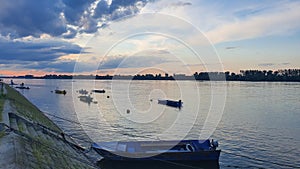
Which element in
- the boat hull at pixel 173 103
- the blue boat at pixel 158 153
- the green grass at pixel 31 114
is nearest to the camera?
the green grass at pixel 31 114

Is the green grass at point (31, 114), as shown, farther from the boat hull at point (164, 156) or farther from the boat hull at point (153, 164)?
the boat hull at point (153, 164)

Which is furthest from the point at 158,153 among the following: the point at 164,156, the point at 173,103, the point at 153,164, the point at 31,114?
the point at 173,103

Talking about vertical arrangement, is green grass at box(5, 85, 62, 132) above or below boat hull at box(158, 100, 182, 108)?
above

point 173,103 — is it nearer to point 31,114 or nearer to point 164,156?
point 164,156

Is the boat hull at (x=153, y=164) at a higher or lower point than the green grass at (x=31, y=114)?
lower

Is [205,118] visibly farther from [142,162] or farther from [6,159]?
[6,159]

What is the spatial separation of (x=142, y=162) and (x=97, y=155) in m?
4.65

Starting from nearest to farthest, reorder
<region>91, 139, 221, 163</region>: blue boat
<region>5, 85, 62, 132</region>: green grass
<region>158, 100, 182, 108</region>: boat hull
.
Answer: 1. <region>5, 85, 62, 132</region>: green grass
2. <region>91, 139, 221, 163</region>: blue boat
3. <region>158, 100, 182, 108</region>: boat hull

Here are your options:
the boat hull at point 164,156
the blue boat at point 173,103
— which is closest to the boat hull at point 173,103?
the blue boat at point 173,103

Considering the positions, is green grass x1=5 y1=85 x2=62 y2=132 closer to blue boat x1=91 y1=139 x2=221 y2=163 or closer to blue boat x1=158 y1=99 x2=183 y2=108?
blue boat x1=91 y1=139 x2=221 y2=163

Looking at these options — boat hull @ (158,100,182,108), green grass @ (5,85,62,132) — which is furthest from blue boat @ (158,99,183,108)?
green grass @ (5,85,62,132)

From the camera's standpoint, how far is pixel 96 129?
127 ft

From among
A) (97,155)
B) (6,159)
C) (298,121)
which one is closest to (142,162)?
(97,155)

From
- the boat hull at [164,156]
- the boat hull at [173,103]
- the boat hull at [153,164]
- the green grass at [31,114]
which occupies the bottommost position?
the boat hull at [153,164]
